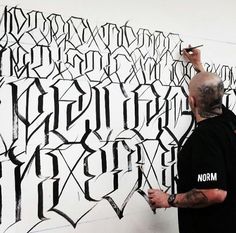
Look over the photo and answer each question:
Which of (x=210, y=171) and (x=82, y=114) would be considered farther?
(x=82, y=114)

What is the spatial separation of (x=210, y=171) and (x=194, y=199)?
12 centimetres

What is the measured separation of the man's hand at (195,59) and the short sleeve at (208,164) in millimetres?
466

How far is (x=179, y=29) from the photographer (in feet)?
5.11

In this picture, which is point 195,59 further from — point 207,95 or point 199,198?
point 199,198

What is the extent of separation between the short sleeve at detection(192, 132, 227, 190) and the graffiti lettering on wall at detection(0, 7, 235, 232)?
0.29m

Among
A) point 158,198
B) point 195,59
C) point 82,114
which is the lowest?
point 158,198

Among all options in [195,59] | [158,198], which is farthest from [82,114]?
[195,59]

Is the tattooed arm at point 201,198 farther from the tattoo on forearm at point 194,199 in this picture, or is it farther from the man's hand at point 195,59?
the man's hand at point 195,59

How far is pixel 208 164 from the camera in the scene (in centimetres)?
118

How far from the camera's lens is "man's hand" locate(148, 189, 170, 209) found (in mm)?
1316

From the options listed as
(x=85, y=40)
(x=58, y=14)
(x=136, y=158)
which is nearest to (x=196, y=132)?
(x=136, y=158)

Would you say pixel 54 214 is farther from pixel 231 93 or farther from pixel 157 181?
pixel 231 93

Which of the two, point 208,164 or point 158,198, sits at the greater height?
point 208,164

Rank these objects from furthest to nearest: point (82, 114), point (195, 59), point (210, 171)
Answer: point (195, 59) → point (82, 114) → point (210, 171)
